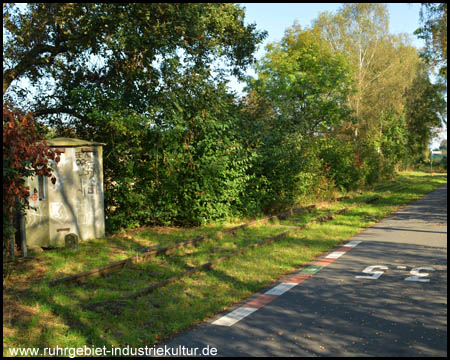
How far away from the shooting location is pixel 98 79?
14727 millimetres

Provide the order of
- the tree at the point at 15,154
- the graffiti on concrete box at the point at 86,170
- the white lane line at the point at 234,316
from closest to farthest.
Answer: the white lane line at the point at 234,316 < the tree at the point at 15,154 < the graffiti on concrete box at the point at 86,170

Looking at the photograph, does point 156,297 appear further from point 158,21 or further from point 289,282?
point 158,21

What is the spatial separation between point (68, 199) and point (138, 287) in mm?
4205

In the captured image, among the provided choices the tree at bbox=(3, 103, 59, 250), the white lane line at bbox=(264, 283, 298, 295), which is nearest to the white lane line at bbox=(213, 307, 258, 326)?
the white lane line at bbox=(264, 283, 298, 295)

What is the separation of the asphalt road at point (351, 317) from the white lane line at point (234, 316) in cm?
7

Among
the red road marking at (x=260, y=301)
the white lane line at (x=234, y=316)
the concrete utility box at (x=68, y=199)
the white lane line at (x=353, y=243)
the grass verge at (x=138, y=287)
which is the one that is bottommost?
the white lane line at (x=353, y=243)

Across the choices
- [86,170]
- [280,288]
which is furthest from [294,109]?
[280,288]

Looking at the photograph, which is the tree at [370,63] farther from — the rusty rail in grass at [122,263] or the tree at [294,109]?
the rusty rail in grass at [122,263]

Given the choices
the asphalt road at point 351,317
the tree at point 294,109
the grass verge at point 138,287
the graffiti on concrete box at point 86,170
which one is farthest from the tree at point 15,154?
the tree at point 294,109

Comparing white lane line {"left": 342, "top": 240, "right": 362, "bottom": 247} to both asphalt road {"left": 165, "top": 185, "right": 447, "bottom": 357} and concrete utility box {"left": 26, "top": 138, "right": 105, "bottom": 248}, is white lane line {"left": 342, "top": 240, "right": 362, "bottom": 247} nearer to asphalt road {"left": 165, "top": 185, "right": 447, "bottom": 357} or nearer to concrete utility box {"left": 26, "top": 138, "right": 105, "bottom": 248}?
asphalt road {"left": 165, "top": 185, "right": 447, "bottom": 357}

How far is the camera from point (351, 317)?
18.9 ft

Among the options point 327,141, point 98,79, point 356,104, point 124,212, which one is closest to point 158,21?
point 98,79

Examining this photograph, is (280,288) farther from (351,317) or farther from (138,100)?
(138,100)

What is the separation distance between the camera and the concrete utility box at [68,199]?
1013 centimetres
